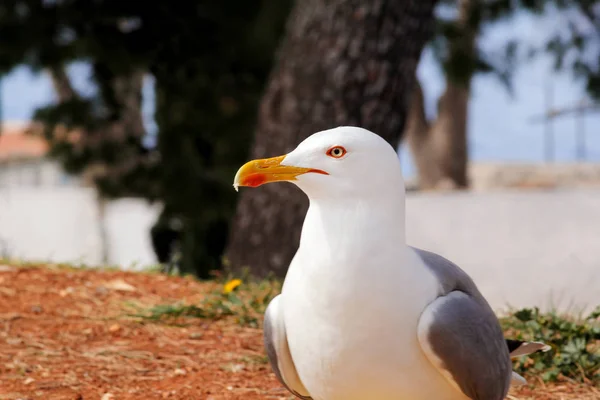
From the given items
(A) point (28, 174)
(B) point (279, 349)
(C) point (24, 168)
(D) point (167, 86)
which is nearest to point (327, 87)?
(D) point (167, 86)

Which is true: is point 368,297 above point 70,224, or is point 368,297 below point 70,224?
above

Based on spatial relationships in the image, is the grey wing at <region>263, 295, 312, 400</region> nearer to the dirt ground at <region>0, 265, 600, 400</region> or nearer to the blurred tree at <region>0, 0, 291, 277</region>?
the dirt ground at <region>0, 265, 600, 400</region>

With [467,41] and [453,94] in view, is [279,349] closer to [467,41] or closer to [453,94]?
[467,41]

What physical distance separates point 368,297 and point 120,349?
1.68 meters

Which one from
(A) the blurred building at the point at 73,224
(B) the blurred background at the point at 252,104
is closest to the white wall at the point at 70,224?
(A) the blurred building at the point at 73,224

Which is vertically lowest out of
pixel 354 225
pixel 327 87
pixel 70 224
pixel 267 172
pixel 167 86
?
pixel 70 224

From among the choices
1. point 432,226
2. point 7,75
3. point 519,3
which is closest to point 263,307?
point 432,226

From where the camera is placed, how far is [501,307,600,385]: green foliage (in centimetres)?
312

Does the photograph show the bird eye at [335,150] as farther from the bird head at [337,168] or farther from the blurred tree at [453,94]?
the blurred tree at [453,94]

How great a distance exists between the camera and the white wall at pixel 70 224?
1407 centimetres

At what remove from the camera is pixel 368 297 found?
2.06 meters

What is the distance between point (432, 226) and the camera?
7.11 m

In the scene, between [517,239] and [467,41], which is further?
[467,41]

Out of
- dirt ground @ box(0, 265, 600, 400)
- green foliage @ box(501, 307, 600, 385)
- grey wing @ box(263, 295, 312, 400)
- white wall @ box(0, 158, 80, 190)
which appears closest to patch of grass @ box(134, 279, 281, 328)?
dirt ground @ box(0, 265, 600, 400)
